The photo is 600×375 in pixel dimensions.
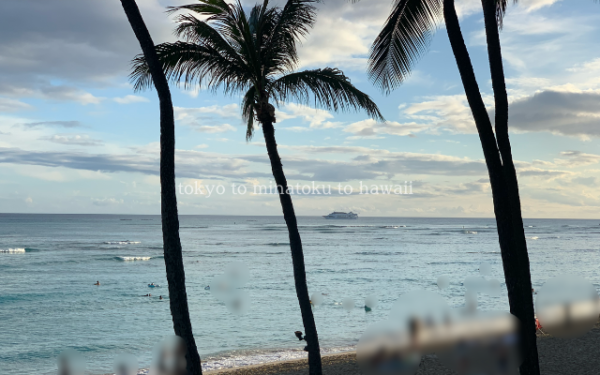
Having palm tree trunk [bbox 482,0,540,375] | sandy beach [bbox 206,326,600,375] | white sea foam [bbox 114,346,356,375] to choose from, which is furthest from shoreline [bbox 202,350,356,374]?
palm tree trunk [bbox 482,0,540,375]

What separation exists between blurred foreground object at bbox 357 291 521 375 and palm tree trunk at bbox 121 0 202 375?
229 centimetres

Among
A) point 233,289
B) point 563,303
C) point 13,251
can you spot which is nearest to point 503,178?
point 563,303

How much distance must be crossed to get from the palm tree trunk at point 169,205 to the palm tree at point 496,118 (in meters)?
3.20

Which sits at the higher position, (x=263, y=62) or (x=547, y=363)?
(x=263, y=62)

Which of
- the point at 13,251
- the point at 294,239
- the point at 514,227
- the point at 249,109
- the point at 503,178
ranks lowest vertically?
the point at 13,251

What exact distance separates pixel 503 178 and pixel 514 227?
0.77 meters

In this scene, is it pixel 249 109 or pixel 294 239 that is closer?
pixel 294 239

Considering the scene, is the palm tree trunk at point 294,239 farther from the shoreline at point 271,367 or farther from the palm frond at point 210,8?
the shoreline at point 271,367

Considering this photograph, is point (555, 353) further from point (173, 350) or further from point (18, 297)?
point (18, 297)

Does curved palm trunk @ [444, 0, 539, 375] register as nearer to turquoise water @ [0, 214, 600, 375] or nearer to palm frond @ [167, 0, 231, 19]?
palm frond @ [167, 0, 231, 19]

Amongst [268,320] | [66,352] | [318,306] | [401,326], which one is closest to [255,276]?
[318,306]

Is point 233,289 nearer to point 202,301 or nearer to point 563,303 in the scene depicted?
point 202,301

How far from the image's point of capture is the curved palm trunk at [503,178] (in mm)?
5566

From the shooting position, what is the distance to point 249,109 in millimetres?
9234
